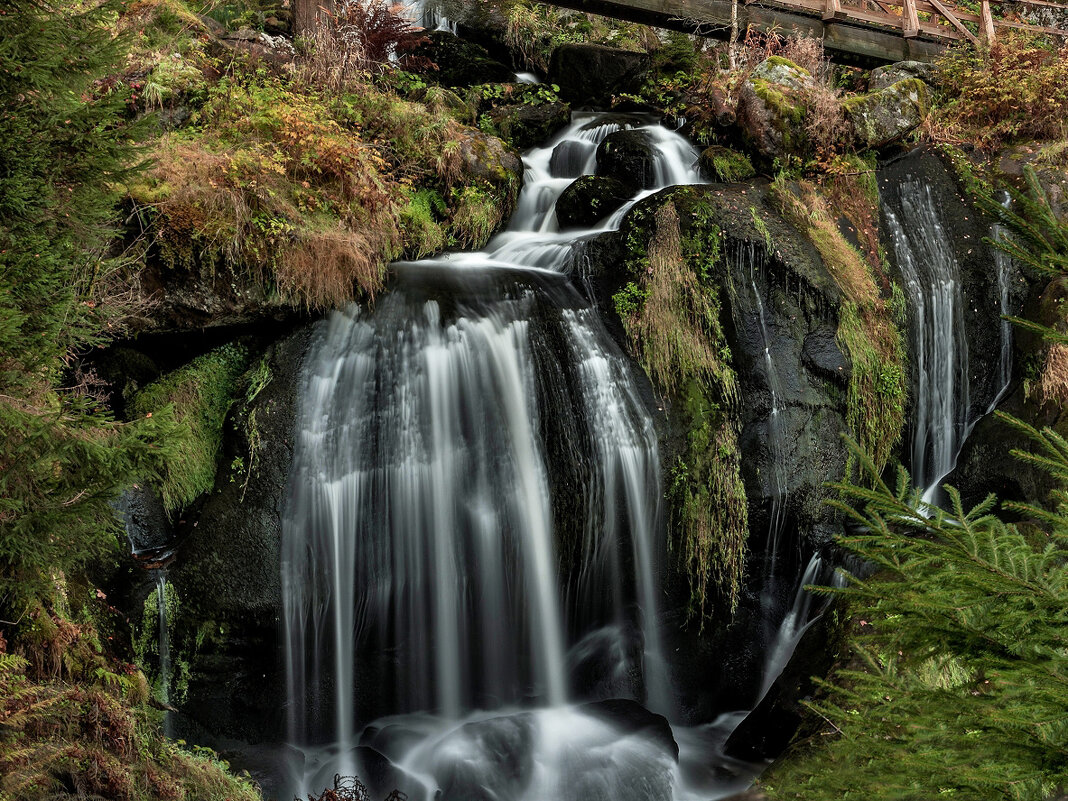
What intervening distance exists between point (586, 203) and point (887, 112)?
A: 391 centimetres

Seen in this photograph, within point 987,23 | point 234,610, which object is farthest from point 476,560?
point 987,23

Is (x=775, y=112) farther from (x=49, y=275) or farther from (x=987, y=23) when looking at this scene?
(x=49, y=275)

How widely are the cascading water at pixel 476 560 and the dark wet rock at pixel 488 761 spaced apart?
0.5 inches

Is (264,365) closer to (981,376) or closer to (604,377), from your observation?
(604,377)

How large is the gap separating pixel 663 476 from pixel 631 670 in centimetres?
163

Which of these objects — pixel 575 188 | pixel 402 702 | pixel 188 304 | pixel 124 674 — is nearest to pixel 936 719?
pixel 124 674

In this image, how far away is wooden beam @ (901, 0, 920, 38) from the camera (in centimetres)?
1266

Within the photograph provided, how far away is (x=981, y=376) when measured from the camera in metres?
8.82

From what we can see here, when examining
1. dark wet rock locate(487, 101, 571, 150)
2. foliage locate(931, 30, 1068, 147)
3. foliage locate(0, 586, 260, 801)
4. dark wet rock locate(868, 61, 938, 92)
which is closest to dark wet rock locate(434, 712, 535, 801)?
foliage locate(0, 586, 260, 801)

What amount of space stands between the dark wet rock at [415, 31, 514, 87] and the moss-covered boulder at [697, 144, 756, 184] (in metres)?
4.65

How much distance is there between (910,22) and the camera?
1266 cm

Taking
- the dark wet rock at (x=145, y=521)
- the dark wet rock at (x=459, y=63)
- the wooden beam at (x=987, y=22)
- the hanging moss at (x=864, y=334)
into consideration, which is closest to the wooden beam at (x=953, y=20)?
the wooden beam at (x=987, y=22)

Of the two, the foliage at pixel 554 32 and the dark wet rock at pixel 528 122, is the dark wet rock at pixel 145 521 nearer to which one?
the dark wet rock at pixel 528 122

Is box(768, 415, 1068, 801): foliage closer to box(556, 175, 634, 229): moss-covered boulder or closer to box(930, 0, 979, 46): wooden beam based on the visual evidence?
box(556, 175, 634, 229): moss-covered boulder
